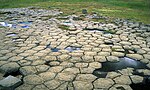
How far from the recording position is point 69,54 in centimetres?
487

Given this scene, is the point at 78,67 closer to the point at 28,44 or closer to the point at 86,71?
the point at 86,71

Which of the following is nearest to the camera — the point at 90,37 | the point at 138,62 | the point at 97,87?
the point at 97,87

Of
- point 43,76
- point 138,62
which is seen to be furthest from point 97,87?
point 138,62

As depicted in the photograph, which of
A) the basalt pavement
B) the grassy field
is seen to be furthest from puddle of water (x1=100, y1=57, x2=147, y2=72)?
the grassy field

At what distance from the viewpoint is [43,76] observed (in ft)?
12.3

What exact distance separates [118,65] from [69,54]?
1.30 m

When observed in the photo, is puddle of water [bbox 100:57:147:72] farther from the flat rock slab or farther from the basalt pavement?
the flat rock slab

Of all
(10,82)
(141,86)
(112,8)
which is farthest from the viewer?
(112,8)

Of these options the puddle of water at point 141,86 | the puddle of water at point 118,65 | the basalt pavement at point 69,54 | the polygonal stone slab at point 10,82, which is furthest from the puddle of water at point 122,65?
the polygonal stone slab at point 10,82

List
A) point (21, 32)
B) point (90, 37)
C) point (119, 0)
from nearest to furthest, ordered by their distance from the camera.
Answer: point (90, 37), point (21, 32), point (119, 0)

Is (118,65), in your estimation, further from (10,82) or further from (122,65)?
(10,82)

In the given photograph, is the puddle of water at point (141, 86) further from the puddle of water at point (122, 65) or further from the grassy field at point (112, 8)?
the grassy field at point (112, 8)

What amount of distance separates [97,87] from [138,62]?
1652 millimetres

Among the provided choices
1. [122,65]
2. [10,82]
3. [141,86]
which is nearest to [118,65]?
[122,65]
